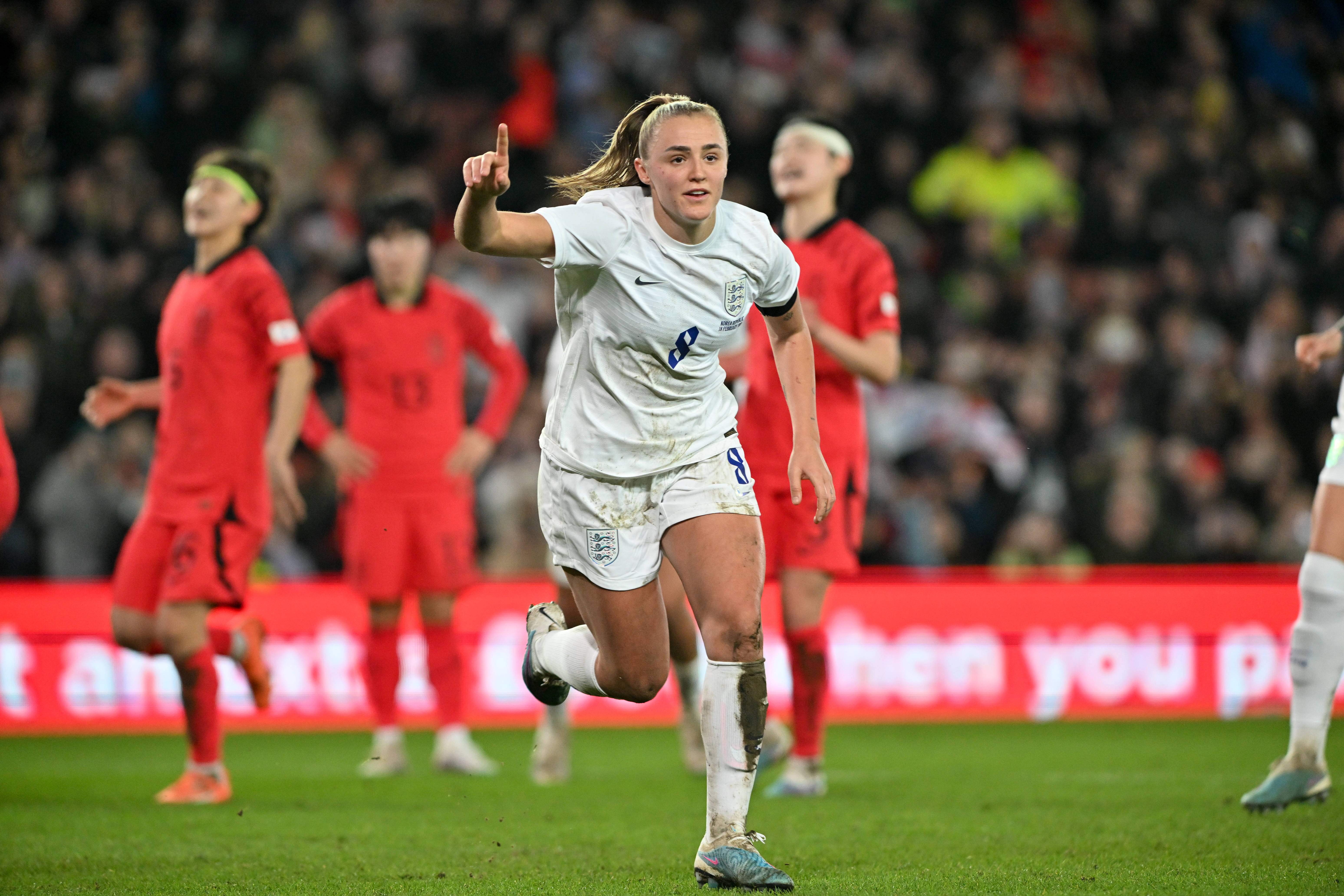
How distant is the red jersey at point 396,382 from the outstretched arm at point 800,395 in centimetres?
349

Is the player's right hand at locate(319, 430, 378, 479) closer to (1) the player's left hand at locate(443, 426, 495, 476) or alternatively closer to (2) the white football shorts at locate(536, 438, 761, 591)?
(1) the player's left hand at locate(443, 426, 495, 476)

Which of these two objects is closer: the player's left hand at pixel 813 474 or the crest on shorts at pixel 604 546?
the player's left hand at pixel 813 474

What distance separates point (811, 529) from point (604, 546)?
2127mm

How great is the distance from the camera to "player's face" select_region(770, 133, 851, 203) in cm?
705

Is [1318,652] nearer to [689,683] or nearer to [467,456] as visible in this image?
[689,683]

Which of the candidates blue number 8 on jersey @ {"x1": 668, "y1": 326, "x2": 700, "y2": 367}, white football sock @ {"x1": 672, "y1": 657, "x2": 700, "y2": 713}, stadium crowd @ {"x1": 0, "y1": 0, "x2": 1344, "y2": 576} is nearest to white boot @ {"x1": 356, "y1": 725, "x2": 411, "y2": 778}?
white football sock @ {"x1": 672, "y1": 657, "x2": 700, "y2": 713}

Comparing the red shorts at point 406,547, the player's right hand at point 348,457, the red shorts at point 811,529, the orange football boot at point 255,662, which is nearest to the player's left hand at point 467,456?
the red shorts at point 406,547

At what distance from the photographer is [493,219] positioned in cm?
406

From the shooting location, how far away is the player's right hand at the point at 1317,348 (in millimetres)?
5559

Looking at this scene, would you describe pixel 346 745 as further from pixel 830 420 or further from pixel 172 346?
pixel 830 420

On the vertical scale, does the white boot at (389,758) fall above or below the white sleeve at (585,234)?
below

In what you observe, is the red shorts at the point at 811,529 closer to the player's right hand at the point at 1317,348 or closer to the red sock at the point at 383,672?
the player's right hand at the point at 1317,348

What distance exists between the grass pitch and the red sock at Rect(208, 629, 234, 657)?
64cm

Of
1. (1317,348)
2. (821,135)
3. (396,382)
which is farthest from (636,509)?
(396,382)
